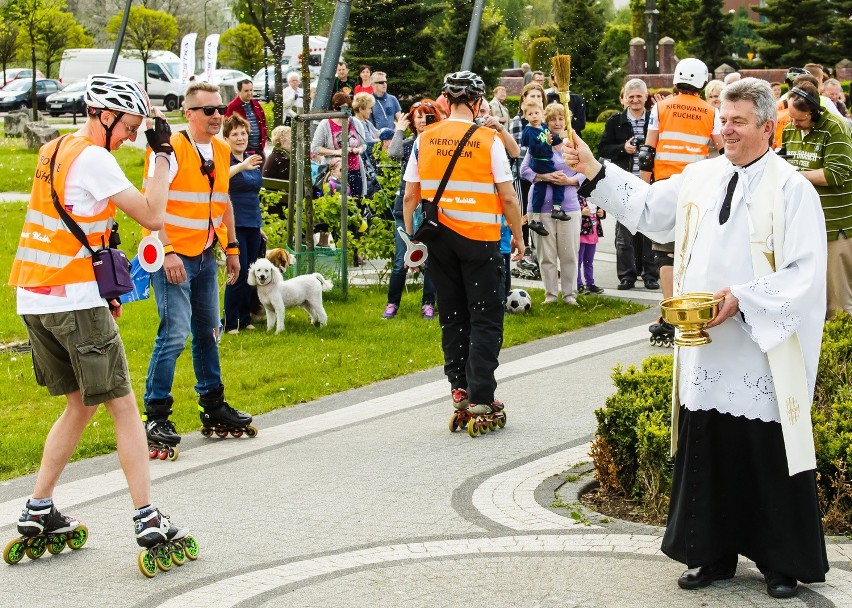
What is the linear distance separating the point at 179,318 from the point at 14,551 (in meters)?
2.17

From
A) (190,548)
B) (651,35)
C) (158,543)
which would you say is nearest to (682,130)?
(190,548)

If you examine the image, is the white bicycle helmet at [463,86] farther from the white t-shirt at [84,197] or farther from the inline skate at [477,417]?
the white t-shirt at [84,197]

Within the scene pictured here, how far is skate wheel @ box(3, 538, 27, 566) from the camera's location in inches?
235

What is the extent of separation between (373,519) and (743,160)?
2.52 m

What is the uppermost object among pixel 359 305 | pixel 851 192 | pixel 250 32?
pixel 250 32

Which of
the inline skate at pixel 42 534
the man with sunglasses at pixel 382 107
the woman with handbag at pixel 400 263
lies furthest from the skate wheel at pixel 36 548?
the man with sunglasses at pixel 382 107

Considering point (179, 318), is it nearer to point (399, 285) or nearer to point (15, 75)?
point (399, 285)

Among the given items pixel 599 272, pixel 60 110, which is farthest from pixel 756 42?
pixel 599 272

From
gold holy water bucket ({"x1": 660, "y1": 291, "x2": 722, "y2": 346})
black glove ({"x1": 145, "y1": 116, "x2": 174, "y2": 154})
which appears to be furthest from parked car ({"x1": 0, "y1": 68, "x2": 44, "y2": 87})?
gold holy water bucket ({"x1": 660, "y1": 291, "x2": 722, "y2": 346})

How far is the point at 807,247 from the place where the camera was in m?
5.14

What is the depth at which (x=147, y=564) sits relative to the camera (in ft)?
18.9

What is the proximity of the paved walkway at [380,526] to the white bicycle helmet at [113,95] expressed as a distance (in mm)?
2020

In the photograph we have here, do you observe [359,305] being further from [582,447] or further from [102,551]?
[102,551]

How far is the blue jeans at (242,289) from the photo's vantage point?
39.0ft
